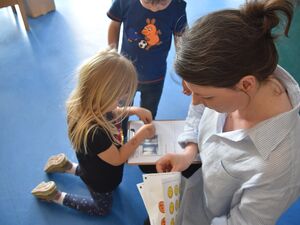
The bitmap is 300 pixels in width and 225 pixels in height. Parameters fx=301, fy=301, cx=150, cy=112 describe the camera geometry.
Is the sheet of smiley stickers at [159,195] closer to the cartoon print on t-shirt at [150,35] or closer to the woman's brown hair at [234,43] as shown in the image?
the woman's brown hair at [234,43]

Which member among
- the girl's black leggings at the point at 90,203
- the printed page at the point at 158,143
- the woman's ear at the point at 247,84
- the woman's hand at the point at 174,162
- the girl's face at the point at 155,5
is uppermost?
the girl's face at the point at 155,5

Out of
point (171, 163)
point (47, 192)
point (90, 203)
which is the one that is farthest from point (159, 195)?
point (47, 192)

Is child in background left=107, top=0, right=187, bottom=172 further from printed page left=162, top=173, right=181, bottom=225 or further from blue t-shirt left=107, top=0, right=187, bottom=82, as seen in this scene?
printed page left=162, top=173, right=181, bottom=225

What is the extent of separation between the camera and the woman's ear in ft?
2.21

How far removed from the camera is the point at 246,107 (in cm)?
80

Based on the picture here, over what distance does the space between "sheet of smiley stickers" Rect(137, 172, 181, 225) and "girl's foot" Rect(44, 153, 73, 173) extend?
2.66 feet

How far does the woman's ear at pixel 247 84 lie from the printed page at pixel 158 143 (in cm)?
47

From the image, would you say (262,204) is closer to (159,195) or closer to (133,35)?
(159,195)

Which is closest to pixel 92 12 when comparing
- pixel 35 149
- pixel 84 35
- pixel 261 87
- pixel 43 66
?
pixel 84 35

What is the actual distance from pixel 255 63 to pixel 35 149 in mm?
→ 1399

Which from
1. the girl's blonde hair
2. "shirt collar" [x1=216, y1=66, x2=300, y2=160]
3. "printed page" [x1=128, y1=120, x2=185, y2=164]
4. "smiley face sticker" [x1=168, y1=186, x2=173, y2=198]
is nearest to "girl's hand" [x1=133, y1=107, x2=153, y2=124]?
"printed page" [x1=128, y1=120, x2=185, y2=164]

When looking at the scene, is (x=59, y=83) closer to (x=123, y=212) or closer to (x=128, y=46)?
(x=128, y=46)

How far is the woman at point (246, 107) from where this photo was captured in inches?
25.7

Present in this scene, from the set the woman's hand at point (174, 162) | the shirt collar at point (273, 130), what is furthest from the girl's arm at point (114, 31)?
the shirt collar at point (273, 130)
